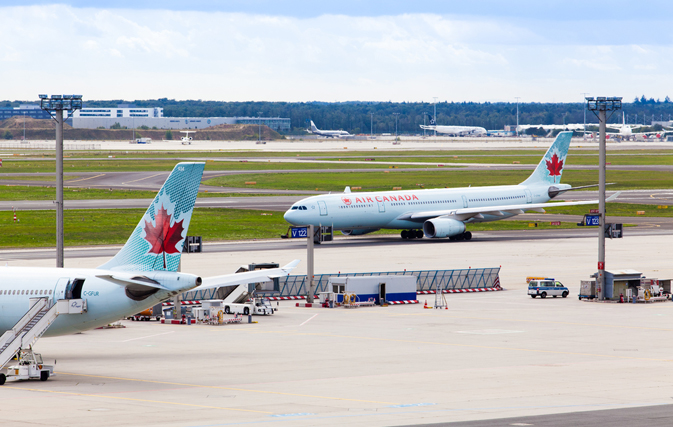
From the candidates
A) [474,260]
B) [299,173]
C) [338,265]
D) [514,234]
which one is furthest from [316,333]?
[299,173]

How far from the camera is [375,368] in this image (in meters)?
35.0

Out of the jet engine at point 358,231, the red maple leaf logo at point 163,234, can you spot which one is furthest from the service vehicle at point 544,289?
the jet engine at point 358,231

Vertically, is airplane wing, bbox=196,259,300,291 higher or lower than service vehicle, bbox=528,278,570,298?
higher

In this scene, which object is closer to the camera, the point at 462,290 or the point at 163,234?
the point at 163,234

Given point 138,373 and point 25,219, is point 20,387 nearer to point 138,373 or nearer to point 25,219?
point 138,373

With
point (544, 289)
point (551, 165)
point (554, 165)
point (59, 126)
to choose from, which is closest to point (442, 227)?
point (551, 165)

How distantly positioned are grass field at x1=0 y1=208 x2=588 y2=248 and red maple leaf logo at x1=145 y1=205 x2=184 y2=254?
49434 millimetres

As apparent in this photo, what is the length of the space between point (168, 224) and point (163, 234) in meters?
0.40

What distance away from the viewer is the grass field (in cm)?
8356

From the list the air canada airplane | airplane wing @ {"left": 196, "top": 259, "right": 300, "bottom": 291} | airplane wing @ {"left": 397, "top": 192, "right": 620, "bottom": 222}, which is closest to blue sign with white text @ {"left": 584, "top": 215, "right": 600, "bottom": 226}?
airplane wing @ {"left": 196, "top": 259, "right": 300, "bottom": 291}

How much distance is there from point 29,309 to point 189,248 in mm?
20219

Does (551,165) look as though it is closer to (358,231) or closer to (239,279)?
(358,231)

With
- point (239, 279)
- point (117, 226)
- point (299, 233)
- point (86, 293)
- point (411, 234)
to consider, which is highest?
point (299, 233)

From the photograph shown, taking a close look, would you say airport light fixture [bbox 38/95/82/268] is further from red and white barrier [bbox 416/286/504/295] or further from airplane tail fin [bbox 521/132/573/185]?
airplane tail fin [bbox 521/132/573/185]
